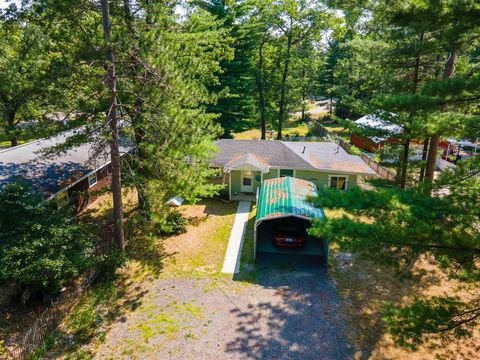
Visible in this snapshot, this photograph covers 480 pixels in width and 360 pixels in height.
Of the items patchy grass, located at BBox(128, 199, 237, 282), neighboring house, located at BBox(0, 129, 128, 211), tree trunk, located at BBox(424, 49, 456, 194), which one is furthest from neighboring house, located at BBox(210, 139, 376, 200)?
neighboring house, located at BBox(0, 129, 128, 211)

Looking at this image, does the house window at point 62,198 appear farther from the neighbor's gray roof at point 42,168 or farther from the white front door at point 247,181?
the white front door at point 247,181

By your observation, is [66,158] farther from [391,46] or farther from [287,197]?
Result: [391,46]

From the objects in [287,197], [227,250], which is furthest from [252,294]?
[287,197]

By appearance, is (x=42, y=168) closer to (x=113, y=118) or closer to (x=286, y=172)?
(x=113, y=118)

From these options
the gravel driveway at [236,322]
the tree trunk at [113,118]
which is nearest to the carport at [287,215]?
the gravel driveway at [236,322]

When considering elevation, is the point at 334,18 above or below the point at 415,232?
above
